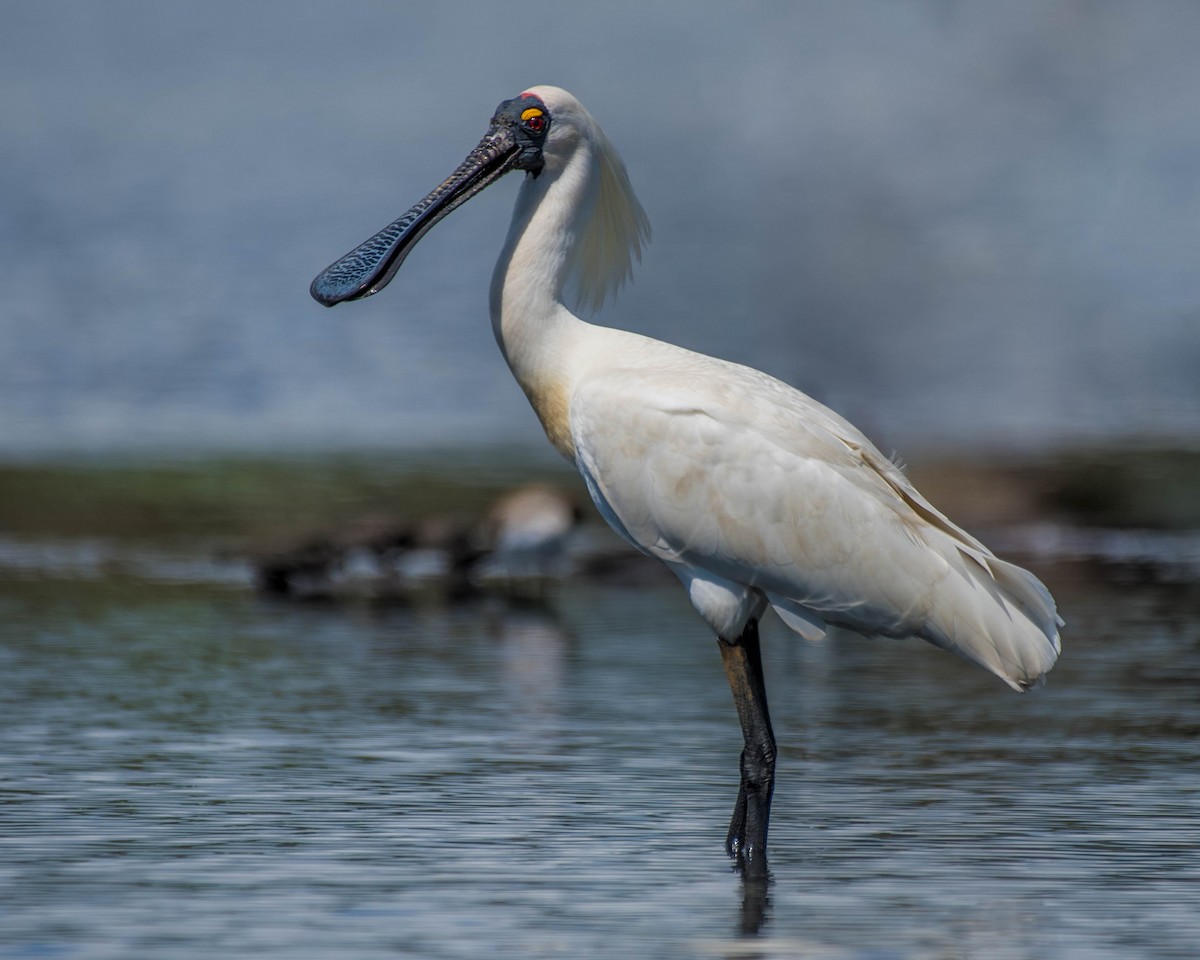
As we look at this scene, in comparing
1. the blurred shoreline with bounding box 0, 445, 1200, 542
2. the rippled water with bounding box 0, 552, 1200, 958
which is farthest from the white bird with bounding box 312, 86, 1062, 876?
the blurred shoreline with bounding box 0, 445, 1200, 542

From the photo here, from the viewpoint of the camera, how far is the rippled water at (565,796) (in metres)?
6.55

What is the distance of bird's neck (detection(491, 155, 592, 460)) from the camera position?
27.3ft

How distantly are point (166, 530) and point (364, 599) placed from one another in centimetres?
459

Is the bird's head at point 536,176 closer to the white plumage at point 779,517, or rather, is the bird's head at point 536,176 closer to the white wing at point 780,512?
the white plumage at point 779,517

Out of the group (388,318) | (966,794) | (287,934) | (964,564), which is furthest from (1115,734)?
(388,318)

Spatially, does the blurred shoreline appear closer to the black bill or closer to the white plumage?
the black bill

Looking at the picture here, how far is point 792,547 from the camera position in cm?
797

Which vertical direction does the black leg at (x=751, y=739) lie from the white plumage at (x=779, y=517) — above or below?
below

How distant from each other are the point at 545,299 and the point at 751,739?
1799mm

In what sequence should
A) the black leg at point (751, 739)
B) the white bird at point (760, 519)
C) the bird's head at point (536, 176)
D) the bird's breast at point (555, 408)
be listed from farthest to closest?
the bird's head at point (536, 176), the bird's breast at point (555, 408), the white bird at point (760, 519), the black leg at point (751, 739)

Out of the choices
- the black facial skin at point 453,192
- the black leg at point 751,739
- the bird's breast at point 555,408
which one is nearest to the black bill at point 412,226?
the black facial skin at point 453,192

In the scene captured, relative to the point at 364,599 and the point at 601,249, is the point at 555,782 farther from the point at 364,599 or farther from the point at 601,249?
the point at 364,599

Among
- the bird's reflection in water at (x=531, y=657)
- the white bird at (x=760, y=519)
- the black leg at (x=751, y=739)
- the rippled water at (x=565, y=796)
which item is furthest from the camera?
the bird's reflection in water at (x=531, y=657)

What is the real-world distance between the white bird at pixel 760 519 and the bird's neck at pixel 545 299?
0.01 meters
